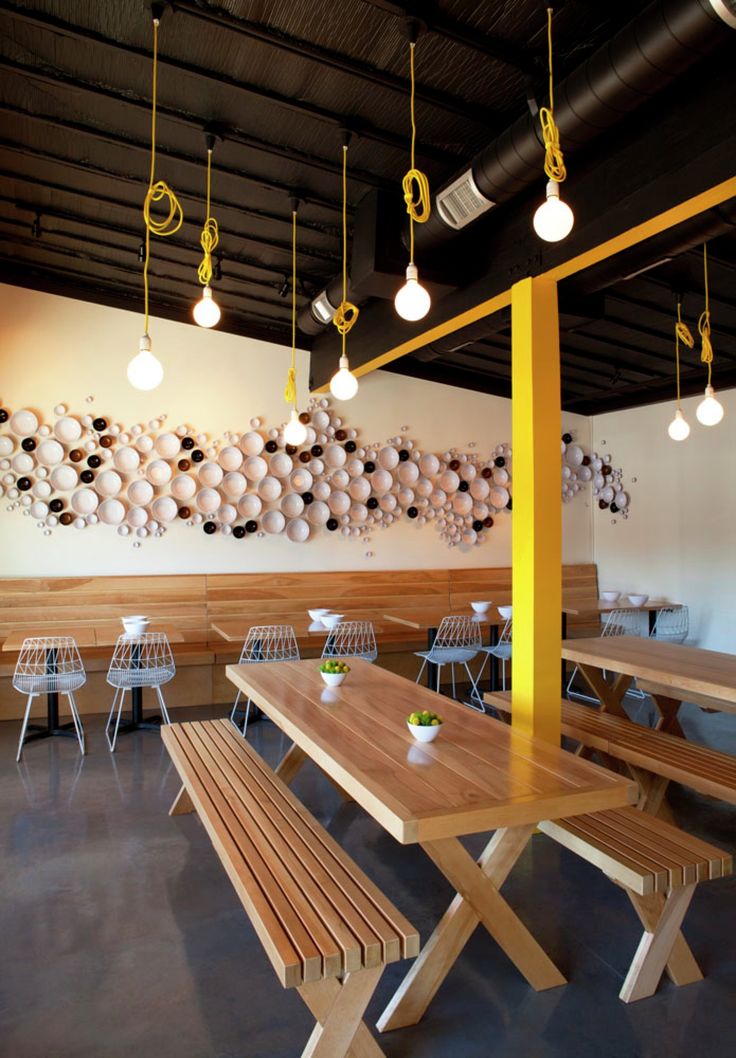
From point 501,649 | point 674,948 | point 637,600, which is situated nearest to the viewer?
point 674,948

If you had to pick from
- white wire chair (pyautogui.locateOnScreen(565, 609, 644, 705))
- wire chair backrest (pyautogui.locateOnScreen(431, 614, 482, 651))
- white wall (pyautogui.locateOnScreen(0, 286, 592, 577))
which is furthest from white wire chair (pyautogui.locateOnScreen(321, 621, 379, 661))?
white wire chair (pyautogui.locateOnScreen(565, 609, 644, 705))

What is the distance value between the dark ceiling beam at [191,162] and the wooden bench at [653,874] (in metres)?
3.73

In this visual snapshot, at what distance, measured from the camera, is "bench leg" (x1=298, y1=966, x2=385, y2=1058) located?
1692 millimetres

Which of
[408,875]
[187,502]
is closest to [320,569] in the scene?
[187,502]

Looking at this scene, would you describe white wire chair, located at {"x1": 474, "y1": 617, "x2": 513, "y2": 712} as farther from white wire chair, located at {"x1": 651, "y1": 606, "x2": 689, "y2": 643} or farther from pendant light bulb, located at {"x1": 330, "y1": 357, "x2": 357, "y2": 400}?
pendant light bulb, located at {"x1": 330, "y1": 357, "x2": 357, "y2": 400}

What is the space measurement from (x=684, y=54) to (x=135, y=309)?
484cm

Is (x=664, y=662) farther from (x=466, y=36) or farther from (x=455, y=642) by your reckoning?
(x=466, y=36)

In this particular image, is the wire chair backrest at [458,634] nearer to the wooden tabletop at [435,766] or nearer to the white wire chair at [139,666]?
the white wire chair at [139,666]

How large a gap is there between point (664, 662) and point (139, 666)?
3.67 meters

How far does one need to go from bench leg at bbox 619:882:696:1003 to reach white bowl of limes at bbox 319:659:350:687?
159 cm

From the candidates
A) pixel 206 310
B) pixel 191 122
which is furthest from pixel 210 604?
pixel 191 122

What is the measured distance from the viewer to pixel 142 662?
5.36 metres

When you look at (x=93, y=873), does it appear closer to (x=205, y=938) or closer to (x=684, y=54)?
(x=205, y=938)

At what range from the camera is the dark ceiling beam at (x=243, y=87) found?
9.48ft
